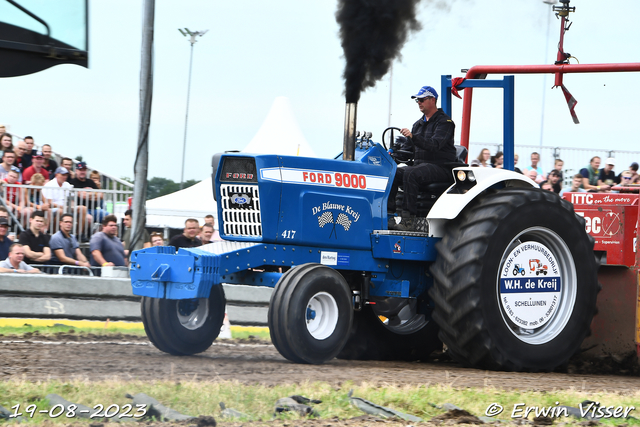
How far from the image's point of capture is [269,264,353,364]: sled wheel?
6.81 meters

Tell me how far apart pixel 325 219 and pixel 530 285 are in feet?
6.11

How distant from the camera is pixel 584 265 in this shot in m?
7.88

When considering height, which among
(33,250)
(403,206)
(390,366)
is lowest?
(390,366)

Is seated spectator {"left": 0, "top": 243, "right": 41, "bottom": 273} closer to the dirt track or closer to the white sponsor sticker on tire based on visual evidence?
the dirt track

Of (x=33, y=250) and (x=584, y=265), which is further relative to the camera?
(x=33, y=250)

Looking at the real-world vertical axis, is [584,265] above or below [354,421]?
above

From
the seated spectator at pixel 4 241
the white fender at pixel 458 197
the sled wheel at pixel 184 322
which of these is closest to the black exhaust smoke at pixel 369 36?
the white fender at pixel 458 197

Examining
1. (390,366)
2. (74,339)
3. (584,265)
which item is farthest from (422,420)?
(74,339)

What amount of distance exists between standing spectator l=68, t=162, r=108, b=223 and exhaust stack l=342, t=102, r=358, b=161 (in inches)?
188

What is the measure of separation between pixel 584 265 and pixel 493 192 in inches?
40.9

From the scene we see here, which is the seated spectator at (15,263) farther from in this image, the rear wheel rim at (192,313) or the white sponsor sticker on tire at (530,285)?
the white sponsor sticker on tire at (530,285)

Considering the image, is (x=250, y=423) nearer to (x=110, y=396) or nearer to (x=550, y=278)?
(x=110, y=396)
